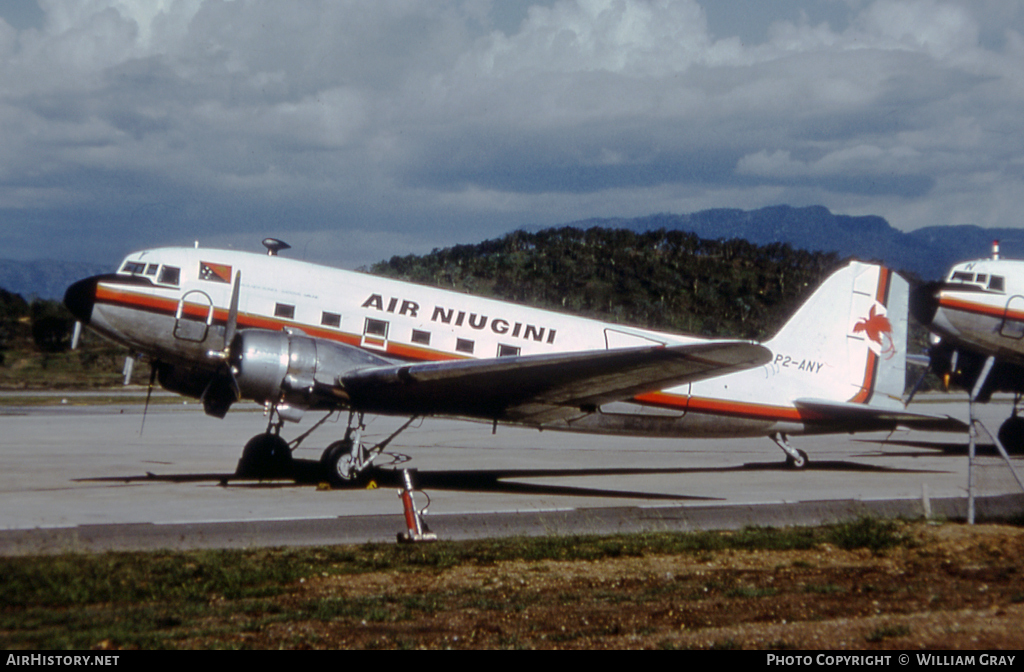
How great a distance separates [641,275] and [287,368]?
68104mm

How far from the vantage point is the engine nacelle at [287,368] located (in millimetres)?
14141

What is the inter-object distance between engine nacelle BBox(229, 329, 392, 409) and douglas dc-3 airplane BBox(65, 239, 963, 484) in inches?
0.9

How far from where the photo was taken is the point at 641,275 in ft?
263

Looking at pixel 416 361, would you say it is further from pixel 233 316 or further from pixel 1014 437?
pixel 1014 437

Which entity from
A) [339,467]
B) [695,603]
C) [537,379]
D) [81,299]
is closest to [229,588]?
[695,603]

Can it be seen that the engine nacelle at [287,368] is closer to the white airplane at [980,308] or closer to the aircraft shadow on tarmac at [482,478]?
the aircraft shadow on tarmac at [482,478]

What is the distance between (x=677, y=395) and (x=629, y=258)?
2772 inches

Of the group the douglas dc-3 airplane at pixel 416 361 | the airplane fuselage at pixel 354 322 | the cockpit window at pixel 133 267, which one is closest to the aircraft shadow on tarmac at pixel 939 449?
the douglas dc-3 airplane at pixel 416 361

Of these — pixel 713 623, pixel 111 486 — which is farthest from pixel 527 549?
pixel 111 486

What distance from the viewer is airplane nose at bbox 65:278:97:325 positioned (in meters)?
15.3

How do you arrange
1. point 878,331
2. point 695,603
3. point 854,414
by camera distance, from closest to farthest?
point 695,603, point 854,414, point 878,331

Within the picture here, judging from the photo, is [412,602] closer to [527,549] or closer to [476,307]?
[527,549]

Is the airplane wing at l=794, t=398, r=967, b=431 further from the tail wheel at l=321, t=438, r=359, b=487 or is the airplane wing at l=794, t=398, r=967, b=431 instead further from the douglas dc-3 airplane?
the tail wheel at l=321, t=438, r=359, b=487

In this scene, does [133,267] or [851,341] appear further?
[851,341]
